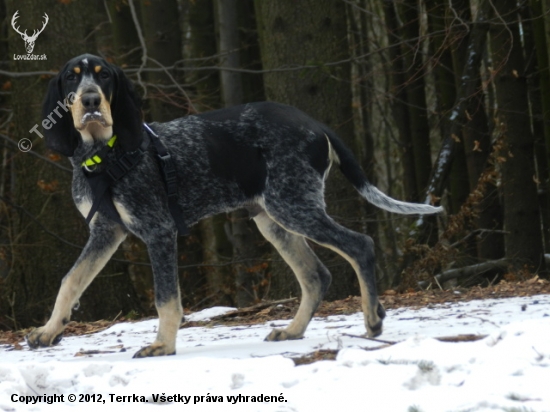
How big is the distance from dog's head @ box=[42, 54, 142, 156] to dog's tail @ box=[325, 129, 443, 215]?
4.64ft

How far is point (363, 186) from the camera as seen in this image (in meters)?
6.77

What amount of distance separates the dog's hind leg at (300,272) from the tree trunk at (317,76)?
11.9ft

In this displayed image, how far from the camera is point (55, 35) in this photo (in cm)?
993

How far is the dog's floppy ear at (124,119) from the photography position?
5.95 metres

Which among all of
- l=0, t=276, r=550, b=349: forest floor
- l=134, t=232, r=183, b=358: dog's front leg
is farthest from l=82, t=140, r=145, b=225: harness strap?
l=0, t=276, r=550, b=349: forest floor

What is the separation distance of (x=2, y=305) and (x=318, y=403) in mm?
6687

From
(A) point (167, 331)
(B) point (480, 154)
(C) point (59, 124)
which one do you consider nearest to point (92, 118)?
(C) point (59, 124)

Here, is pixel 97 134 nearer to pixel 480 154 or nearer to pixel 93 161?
pixel 93 161

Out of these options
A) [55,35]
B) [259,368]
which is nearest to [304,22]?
[55,35]

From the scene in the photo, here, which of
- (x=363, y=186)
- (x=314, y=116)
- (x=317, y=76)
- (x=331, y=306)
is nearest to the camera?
(x=363, y=186)

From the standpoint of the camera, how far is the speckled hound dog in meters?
5.85

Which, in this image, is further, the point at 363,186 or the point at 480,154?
the point at 480,154

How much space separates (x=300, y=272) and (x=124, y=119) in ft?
5.41

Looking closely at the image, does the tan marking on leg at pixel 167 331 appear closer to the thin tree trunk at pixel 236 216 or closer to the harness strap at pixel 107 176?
the harness strap at pixel 107 176
